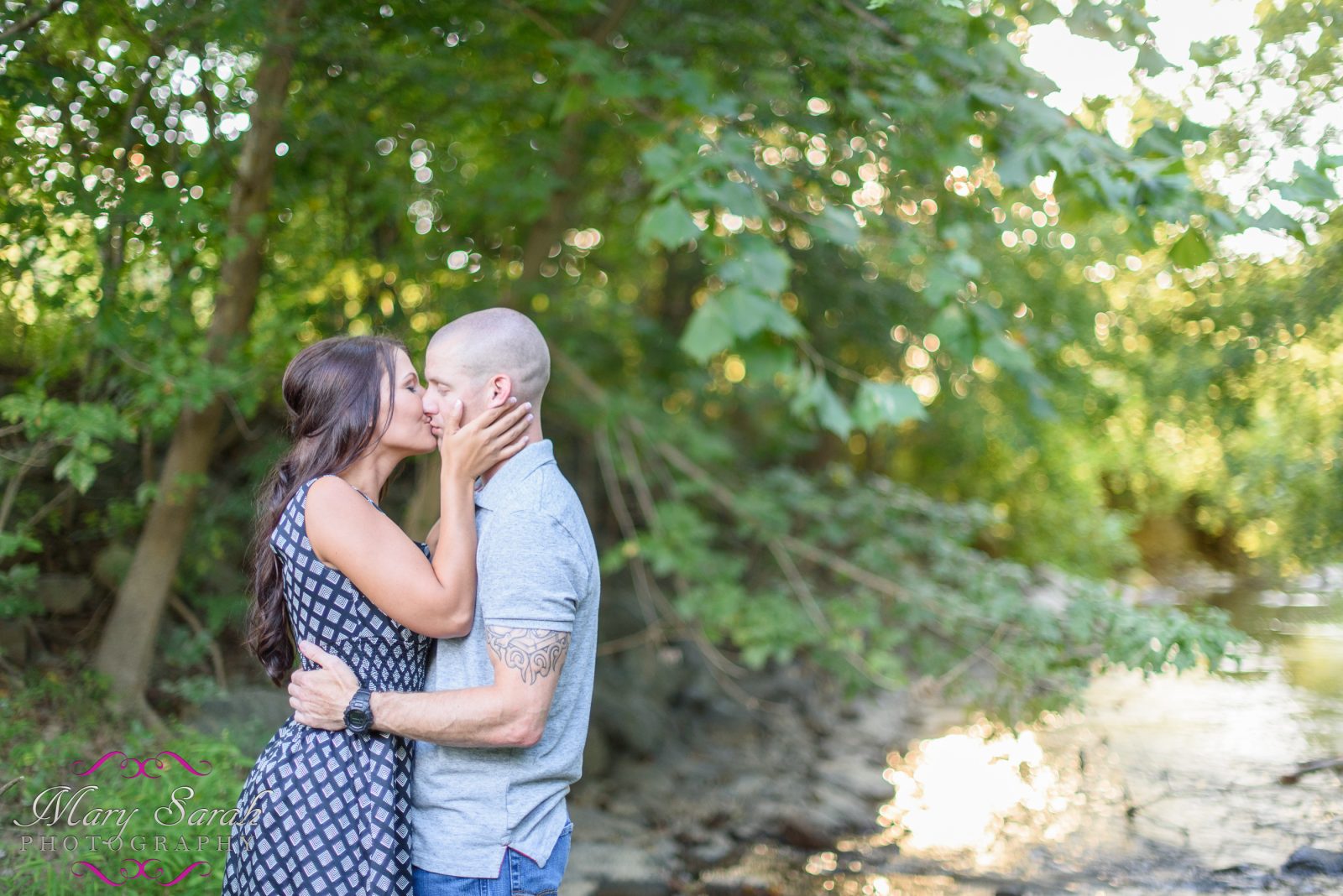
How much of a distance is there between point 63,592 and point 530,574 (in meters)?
3.87

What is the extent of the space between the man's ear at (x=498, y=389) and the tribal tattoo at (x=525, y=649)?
1.32 ft

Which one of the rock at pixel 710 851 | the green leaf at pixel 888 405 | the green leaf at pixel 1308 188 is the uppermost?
the green leaf at pixel 1308 188

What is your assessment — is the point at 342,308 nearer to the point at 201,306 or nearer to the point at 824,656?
the point at 201,306

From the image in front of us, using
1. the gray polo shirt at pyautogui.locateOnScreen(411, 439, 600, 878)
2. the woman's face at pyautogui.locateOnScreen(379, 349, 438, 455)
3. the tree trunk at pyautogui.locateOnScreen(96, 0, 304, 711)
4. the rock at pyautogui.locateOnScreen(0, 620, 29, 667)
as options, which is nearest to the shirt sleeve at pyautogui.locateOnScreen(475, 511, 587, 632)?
the gray polo shirt at pyautogui.locateOnScreen(411, 439, 600, 878)

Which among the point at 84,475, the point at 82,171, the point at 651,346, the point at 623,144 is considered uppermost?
the point at 623,144

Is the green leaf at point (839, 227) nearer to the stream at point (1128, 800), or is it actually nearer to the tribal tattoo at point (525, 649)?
the tribal tattoo at point (525, 649)

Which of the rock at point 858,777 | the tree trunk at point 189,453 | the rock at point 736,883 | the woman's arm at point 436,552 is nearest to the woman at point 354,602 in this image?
the woman's arm at point 436,552

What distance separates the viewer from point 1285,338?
5.15m

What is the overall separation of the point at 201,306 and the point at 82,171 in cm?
125

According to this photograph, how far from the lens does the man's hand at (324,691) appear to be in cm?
174

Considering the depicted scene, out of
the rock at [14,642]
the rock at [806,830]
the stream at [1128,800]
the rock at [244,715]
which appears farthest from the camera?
the rock at [806,830]

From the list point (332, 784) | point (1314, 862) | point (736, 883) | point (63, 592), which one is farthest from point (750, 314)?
point (63, 592)

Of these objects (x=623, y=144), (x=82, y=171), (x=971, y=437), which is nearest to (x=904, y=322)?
(x=971, y=437)

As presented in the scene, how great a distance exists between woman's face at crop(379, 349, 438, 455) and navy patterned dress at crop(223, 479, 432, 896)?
0.63 feet
